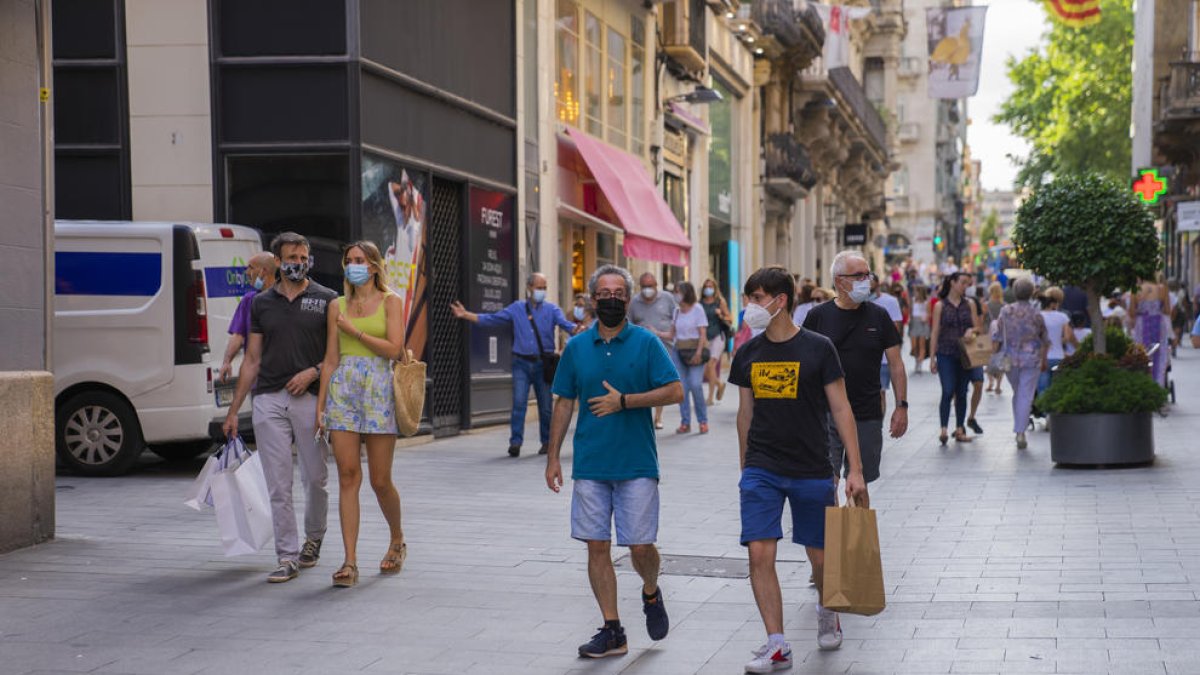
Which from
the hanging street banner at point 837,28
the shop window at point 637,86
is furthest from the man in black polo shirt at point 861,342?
the hanging street banner at point 837,28

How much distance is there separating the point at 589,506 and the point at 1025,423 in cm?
980

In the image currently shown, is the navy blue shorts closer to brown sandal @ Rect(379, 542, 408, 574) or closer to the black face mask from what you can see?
the black face mask

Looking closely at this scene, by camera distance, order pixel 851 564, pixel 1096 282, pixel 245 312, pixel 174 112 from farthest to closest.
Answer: pixel 1096 282, pixel 174 112, pixel 245 312, pixel 851 564

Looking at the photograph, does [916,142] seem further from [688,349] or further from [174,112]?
[174,112]

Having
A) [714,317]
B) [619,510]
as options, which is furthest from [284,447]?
[714,317]

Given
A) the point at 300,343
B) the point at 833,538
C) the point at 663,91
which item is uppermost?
the point at 663,91

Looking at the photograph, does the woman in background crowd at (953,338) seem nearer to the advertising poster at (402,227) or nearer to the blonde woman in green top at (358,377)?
the advertising poster at (402,227)

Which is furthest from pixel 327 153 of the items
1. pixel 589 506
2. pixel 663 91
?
pixel 663 91

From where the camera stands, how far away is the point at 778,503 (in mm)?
6496

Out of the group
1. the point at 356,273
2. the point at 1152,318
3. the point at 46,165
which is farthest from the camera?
the point at 1152,318

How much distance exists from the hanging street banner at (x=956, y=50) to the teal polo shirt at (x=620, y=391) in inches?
1076

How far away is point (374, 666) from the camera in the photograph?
6367mm

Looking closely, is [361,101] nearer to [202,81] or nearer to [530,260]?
[202,81]

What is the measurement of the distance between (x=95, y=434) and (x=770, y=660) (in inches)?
326
